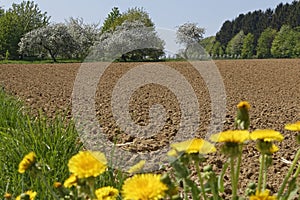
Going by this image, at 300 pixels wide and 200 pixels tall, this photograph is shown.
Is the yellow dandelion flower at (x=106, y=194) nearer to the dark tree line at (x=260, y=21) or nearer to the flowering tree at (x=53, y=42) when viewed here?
the flowering tree at (x=53, y=42)

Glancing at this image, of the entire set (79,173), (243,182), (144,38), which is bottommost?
(243,182)

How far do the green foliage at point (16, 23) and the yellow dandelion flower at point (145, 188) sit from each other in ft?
79.0

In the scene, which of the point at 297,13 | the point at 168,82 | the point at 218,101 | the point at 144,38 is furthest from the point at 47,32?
the point at 297,13

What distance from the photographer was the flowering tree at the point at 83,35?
2081 cm

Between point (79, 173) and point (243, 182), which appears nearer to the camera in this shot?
point (79, 173)

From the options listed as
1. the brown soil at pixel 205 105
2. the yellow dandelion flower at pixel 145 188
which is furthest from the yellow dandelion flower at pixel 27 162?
the brown soil at pixel 205 105

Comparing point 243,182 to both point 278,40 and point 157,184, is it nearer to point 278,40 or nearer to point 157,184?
point 157,184

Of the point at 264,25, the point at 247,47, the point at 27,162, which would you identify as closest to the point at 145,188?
the point at 27,162

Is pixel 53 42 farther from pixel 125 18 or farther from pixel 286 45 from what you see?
pixel 286 45

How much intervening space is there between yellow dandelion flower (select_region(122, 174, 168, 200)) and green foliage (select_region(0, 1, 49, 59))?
24072 mm

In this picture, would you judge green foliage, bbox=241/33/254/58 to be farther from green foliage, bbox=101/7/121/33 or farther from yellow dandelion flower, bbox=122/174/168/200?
yellow dandelion flower, bbox=122/174/168/200

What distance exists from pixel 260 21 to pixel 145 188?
147ft

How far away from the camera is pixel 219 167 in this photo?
2031 millimetres

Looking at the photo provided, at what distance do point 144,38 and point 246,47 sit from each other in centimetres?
2405
